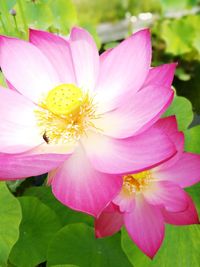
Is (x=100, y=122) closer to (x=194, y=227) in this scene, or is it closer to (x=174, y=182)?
(x=174, y=182)

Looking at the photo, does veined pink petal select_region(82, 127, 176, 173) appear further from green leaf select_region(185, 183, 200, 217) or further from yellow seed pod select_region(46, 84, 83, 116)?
green leaf select_region(185, 183, 200, 217)

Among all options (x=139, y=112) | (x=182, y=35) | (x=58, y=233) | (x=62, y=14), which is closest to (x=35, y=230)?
(x=58, y=233)

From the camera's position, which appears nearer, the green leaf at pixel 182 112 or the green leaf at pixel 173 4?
the green leaf at pixel 182 112

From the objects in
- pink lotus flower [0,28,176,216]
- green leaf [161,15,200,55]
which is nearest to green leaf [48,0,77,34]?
green leaf [161,15,200,55]

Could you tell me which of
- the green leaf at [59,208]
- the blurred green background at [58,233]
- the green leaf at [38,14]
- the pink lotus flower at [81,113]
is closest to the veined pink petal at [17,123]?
the pink lotus flower at [81,113]

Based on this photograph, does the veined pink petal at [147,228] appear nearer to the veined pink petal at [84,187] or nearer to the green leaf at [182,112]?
the veined pink petal at [84,187]

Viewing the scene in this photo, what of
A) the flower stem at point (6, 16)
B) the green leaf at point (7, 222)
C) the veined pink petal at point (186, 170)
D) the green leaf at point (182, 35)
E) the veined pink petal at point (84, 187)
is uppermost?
Result: the flower stem at point (6, 16)

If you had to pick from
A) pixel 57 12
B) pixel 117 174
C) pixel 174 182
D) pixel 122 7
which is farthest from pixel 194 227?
pixel 122 7
